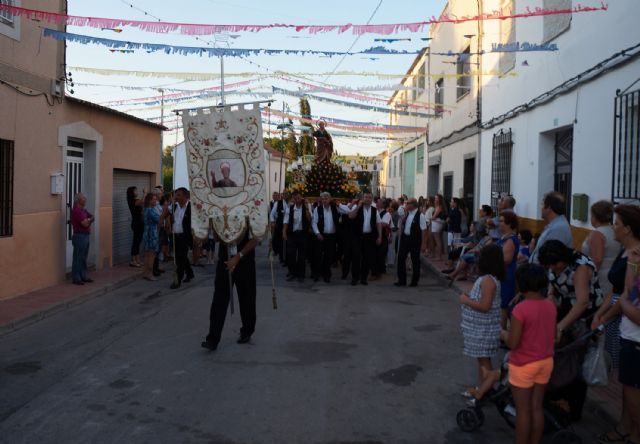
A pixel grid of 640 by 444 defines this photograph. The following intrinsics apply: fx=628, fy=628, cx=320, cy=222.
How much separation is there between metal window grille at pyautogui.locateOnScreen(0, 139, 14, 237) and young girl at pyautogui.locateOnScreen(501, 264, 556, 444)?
871 centimetres

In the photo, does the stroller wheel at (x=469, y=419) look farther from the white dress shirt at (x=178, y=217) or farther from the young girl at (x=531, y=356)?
the white dress shirt at (x=178, y=217)

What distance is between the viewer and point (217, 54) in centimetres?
1014

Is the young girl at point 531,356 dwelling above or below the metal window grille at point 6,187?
below

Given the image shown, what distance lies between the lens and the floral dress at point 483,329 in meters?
4.95

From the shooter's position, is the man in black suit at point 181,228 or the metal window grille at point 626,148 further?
the man in black suit at point 181,228

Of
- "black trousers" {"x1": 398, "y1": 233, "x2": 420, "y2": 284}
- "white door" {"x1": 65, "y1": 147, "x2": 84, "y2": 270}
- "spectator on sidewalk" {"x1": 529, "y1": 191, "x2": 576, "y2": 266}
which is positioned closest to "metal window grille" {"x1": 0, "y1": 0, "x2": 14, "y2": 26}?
"white door" {"x1": 65, "y1": 147, "x2": 84, "y2": 270}

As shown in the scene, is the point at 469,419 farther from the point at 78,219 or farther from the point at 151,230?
the point at 151,230

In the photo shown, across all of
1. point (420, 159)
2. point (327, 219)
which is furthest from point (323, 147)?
point (420, 159)

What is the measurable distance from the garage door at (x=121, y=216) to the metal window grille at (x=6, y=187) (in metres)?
5.06

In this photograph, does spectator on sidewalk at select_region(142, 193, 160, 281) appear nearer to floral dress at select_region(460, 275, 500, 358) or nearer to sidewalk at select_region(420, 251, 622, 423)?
floral dress at select_region(460, 275, 500, 358)

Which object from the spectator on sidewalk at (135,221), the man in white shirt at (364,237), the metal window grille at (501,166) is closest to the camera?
the man in white shirt at (364,237)

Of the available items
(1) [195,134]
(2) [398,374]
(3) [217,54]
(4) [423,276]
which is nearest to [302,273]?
(4) [423,276]

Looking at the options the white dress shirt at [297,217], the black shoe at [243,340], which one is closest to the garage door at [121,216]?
the white dress shirt at [297,217]

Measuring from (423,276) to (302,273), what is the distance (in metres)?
3.05
